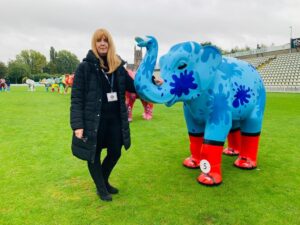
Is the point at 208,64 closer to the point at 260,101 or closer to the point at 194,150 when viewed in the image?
the point at 260,101

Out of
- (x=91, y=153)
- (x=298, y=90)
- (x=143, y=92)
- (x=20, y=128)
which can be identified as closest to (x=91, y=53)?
(x=143, y=92)

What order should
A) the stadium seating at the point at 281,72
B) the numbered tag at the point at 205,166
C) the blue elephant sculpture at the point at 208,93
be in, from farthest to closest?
1. the stadium seating at the point at 281,72
2. the numbered tag at the point at 205,166
3. the blue elephant sculpture at the point at 208,93

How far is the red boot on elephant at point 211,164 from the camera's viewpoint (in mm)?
3711

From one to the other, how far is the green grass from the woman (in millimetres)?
491

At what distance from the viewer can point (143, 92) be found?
3043 mm

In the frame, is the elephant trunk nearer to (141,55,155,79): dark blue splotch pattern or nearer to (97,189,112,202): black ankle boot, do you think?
(141,55,155,79): dark blue splotch pattern

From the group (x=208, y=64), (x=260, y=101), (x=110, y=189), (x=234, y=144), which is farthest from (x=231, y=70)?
(x=110, y=189)

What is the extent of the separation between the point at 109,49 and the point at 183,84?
877 mm

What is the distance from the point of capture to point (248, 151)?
4410 millimetres

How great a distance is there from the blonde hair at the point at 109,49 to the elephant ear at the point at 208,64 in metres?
0.99

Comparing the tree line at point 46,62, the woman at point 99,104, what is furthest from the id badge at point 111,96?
the tree line at point 46,62

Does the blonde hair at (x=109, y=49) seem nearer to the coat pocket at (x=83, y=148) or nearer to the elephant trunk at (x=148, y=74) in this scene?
the elephant trunk at (x=148, y=74)

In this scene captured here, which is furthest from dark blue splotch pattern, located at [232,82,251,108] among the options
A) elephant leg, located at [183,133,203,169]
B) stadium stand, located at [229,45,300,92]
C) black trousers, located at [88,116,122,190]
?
stadium stand, located at [229,45,300,92]

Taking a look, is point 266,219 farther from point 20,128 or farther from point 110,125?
point 20,128
